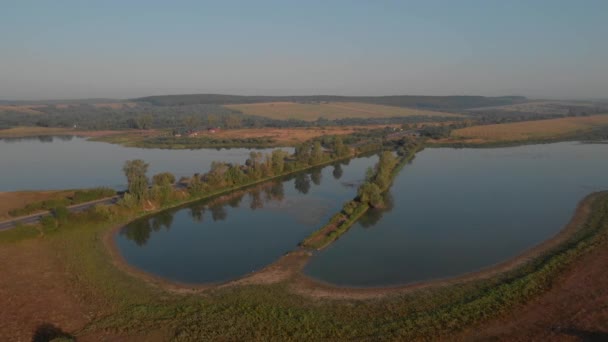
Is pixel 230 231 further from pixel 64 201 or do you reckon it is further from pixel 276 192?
pixel 64 201

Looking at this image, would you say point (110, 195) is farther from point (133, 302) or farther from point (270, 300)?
point (270, 300)

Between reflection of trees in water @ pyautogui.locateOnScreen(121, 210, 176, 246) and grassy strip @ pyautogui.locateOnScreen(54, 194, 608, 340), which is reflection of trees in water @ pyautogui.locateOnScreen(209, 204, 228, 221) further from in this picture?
grassy strip @ pyautogui.locateOnScreen(54, 194, 608, 340)

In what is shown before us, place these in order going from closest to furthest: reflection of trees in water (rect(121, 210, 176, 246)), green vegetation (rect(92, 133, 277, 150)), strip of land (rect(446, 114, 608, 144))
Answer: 1. reflection of trees in water (rect(121, 210, 176, 246))
2. green vegetation (rect(92, 133, 277, 150))
3. strip of land (rect(446, 114, 608, 144))

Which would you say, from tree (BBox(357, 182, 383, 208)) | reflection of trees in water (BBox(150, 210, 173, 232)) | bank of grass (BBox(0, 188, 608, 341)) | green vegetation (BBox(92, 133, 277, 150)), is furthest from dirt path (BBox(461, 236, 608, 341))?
green vegetation (BBox(92, 133, 277, 150))

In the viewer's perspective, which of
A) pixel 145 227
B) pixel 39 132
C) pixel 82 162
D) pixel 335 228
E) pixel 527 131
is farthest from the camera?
pixel 39 132

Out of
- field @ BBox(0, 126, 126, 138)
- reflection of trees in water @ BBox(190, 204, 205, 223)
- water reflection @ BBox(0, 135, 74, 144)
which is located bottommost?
reflection of trees in water @ BBox(190, 204, 205, 223)

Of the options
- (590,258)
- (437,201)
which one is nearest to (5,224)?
(437,201)

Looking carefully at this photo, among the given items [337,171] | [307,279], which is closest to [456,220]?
[307,279]
